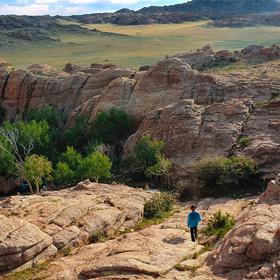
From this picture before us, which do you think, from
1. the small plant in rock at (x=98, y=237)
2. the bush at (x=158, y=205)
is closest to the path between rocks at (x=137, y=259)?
the small plant in rock at (x=98, y=237)

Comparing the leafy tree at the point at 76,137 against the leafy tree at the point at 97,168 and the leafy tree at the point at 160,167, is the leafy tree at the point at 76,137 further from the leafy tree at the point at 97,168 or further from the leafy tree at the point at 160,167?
the leafy tree at the point at 160,167

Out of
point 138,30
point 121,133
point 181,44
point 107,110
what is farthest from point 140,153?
point 138,30

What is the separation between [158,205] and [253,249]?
10.6 m

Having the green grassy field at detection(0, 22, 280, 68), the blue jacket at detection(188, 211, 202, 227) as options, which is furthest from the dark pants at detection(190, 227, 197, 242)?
the green grassy field at detection(0, 22, 280, 68)

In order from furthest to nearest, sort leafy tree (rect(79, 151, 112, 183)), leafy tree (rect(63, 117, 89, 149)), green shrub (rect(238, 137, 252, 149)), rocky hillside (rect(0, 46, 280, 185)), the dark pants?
leafy tree (rect(63, 117, 89, 149))
rocky hillside (rect(0, 46, 280, 185))
leafy tree (rect(79, 151, 112, 183))
green shrub (rect(238, 137, 252, 149))
the dark pants

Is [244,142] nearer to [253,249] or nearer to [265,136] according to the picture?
[265,136]

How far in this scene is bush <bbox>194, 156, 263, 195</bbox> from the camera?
94.0ft

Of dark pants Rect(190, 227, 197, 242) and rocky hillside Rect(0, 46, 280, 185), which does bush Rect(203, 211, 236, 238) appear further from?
rocky hillside Rect(0, 46, 280, 185)

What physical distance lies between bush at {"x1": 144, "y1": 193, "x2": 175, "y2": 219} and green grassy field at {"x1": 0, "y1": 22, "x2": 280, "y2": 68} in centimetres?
6722

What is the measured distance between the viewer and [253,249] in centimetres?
1463

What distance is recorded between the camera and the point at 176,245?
17766mm

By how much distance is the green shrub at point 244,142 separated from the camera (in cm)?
3216

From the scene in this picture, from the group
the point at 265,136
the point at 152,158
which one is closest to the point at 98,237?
the point at 152,158

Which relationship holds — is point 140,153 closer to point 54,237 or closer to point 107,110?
point 107,110
